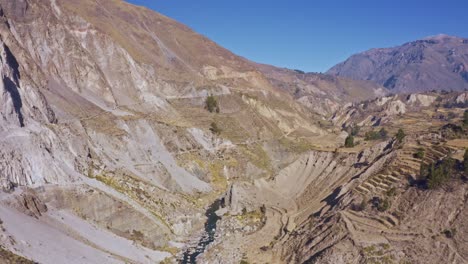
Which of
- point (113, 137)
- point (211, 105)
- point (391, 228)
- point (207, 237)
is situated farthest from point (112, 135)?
point (391, 228)

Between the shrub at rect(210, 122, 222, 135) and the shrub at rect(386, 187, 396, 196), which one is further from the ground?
the shrub at rect(210, 122, 222, 135)

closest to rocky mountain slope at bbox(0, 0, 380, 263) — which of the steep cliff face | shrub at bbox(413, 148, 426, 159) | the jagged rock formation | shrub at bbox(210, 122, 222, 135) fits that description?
the steep cliff face

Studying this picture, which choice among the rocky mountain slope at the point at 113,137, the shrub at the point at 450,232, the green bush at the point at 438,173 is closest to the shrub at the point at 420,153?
the green bush at the point at 438,173

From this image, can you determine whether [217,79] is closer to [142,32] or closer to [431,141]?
[142,32]

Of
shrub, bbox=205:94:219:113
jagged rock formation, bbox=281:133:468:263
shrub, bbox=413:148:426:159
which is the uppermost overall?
shrub, bbox=205:94:219:113

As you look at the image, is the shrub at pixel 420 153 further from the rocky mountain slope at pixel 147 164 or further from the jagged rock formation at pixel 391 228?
the rocky mountain slope at pixel 147 164

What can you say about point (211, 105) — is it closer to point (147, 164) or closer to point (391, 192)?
point (147, 164)

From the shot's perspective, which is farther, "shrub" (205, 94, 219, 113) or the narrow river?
"shrub" (205, 94, 219, 113)

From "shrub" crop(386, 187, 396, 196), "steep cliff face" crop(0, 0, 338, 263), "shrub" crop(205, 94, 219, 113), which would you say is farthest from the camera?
"shrub" crop(205, 94, 219, 113)

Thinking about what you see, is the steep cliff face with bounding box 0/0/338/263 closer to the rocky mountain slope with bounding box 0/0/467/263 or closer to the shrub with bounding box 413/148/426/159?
the rocky mountain slope with bounding box 0/0/467/263
